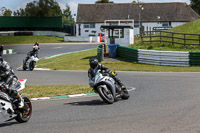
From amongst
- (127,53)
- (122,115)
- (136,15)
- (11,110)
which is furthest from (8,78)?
(136,15)

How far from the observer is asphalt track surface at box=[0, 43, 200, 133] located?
25.3 feet

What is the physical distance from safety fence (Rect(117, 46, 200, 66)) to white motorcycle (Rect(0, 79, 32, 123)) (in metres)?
17.8

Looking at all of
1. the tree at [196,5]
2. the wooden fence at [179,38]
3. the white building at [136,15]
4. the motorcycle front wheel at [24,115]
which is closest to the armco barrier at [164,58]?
the wooden fence at [179,38]

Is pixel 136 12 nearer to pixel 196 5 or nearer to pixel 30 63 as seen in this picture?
pixel 196 5

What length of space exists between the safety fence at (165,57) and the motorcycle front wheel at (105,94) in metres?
15.2

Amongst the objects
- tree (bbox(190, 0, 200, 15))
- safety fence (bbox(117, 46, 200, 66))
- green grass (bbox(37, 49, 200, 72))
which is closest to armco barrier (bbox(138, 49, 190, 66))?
safety fence (bbox(117, 46, 200, 66))

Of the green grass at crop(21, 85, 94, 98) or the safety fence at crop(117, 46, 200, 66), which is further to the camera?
the safety fence at crop(117, 46, 200, 66)

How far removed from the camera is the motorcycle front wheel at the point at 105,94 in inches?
418

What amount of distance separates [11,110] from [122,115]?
2570mm

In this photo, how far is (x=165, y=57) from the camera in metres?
25.9

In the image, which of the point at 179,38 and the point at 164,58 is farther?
the point at 179,38

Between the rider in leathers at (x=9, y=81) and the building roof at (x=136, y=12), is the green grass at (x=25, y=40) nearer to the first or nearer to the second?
the building roof at (x=136, y=12)

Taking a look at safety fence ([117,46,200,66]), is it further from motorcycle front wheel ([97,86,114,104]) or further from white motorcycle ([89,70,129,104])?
motorcycle front wheel ([97,86,114,104])

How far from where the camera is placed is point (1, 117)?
26.2 ft
